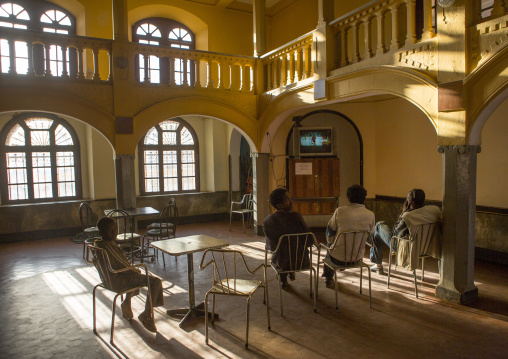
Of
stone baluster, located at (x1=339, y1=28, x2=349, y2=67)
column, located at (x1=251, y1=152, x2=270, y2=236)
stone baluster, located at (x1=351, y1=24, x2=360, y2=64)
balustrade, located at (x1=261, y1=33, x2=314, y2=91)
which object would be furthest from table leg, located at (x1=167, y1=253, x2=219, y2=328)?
column, located at (x1=251, y1=152, x2=270, y2=236)

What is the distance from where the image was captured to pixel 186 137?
1138 cm

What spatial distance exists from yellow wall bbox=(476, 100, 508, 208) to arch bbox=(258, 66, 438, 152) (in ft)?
4.65

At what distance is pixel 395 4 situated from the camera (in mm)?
5316

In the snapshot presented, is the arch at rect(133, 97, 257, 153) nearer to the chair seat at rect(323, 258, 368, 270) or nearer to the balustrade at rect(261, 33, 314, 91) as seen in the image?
the balustrade at rect(261, 33, 314, 91)

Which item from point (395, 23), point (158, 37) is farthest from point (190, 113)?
point (395, 23)

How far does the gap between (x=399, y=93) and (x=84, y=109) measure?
534 cm

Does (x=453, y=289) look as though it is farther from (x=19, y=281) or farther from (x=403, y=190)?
(x=19, y=281)

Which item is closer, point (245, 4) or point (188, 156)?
point (245, 4)

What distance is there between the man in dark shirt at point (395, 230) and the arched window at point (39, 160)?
24.4 feet

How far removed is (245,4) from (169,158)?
479 cm

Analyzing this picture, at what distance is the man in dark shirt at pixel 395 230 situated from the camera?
5.14 m

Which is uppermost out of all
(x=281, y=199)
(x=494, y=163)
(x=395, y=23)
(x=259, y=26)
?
(x=259, y=26)

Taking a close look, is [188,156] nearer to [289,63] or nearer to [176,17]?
[176,17]

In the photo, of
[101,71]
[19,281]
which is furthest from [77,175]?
[19,281]
